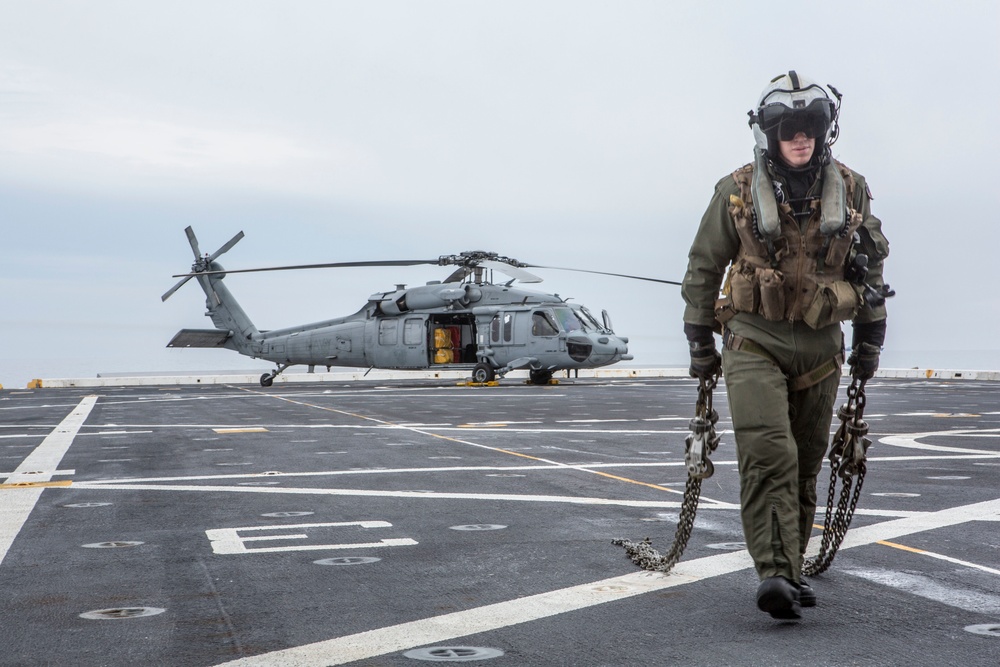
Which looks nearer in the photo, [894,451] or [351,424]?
[894,451]

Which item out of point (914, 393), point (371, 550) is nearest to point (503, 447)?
point (371, 550)

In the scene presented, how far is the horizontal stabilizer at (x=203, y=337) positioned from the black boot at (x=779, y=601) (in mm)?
34389

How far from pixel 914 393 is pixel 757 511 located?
76.5 feet

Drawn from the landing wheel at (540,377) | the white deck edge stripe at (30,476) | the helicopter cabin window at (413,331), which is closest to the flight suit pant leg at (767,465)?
the white deck edge stripe at (30,476)

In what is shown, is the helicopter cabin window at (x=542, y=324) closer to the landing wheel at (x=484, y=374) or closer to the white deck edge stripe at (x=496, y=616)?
the landing wheel at (x=484, y=374)

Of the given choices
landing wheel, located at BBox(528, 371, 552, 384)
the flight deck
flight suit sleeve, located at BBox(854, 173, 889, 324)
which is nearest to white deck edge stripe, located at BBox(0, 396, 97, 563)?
the flight deck

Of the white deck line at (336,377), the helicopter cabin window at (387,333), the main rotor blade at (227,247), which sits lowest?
the white deck line at (336,377)

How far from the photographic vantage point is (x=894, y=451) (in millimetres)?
Result: 11031

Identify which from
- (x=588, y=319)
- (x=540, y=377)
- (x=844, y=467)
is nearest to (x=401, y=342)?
(x=540, y=377)

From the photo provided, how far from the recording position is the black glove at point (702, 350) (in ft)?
15.7

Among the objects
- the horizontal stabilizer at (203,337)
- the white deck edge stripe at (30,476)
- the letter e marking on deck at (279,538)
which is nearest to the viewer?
the letter e marking on deck at (279,538)

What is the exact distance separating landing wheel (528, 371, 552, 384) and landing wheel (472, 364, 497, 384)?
4.10 ft

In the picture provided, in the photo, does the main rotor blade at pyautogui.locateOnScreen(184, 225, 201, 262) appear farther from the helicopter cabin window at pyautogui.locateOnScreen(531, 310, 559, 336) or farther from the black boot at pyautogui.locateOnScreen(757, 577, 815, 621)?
the black boot at pyautogui.locateOnScreen(757, 577, 815, 621)

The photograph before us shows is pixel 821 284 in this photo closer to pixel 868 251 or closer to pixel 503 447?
pixel 868 251
